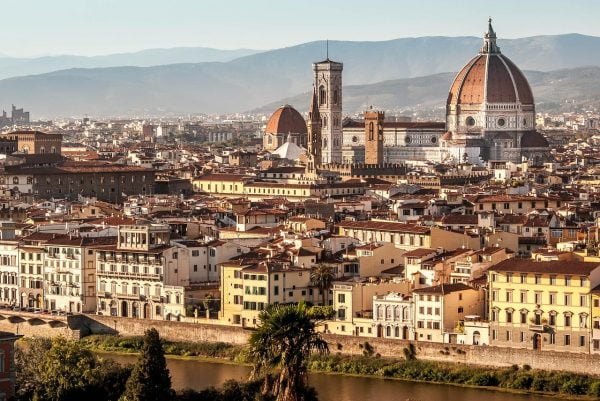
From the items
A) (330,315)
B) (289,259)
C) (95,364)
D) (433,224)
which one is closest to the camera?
(95,364)

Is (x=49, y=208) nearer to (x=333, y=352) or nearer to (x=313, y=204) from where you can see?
(x=313, y=204)

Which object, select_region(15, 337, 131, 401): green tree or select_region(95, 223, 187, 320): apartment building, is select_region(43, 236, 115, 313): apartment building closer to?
select_region(95, 223, 187, 320): apartment building

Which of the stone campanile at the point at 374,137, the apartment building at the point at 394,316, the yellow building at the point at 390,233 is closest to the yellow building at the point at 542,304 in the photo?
the apartment building at the point at 394,316

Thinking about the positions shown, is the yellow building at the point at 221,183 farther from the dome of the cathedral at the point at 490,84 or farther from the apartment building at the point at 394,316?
the apartment building at the point at 394,316

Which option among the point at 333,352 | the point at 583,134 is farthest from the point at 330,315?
the point at 583,134

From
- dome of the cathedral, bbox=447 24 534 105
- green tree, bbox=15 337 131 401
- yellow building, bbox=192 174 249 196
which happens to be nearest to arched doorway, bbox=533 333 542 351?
green tree, bbox=15 337 131 401

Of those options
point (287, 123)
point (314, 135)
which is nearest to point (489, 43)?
point (287, 123)

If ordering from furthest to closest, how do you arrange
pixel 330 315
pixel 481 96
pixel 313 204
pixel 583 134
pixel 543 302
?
pixel 583 134
pixel 481 96
pixel 313 204
pixel 330 315
pixel 543 302

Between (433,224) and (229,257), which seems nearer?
(229,257)

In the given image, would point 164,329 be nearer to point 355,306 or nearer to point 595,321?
point 355,306
